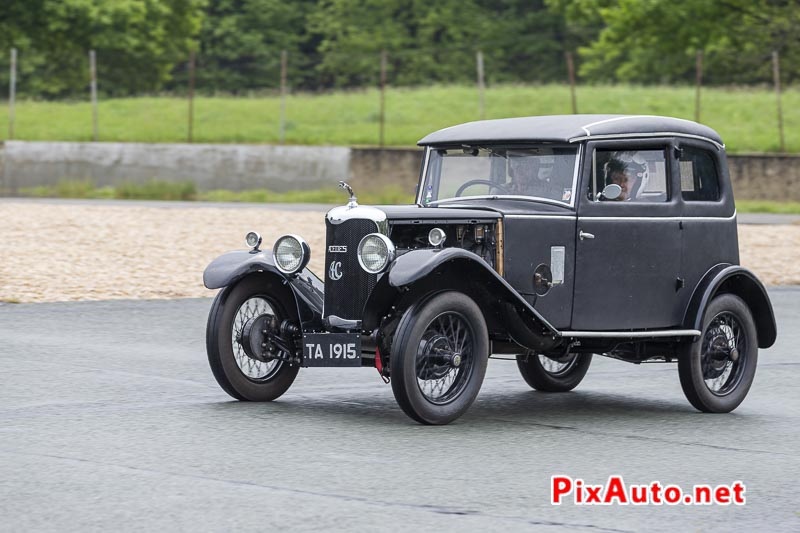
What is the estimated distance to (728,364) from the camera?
9.55m

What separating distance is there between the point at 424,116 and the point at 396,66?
17905 millimetres

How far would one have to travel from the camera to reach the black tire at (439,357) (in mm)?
8008

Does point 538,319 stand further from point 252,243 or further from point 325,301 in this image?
point 252,243

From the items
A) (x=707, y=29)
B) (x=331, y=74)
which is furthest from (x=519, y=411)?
(x=331, y=74)

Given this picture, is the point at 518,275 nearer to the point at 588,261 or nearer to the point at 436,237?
the point at 588,261

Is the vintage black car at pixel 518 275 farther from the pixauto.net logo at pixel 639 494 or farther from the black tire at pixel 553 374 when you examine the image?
the pixauto.net logo at pixel 639 494

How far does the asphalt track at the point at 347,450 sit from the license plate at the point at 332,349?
0.34 meters

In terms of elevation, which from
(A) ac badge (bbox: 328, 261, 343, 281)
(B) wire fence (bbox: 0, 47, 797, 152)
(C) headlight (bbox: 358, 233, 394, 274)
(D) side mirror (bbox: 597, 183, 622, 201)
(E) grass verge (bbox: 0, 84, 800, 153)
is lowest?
(A) ac badge (bbox: 328, 261, 343, 281)

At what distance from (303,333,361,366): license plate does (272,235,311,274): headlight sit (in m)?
0.67

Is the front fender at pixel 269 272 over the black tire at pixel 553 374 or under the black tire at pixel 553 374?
over

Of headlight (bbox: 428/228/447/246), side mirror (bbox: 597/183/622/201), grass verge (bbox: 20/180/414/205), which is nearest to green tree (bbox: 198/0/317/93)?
grass verge (bbox: 20/180/414/205)

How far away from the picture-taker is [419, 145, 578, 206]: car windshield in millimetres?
9172

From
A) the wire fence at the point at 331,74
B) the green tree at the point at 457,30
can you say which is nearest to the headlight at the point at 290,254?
the wire fence at the point at 331,74

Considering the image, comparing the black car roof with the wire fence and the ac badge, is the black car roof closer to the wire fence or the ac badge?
the ac badge
